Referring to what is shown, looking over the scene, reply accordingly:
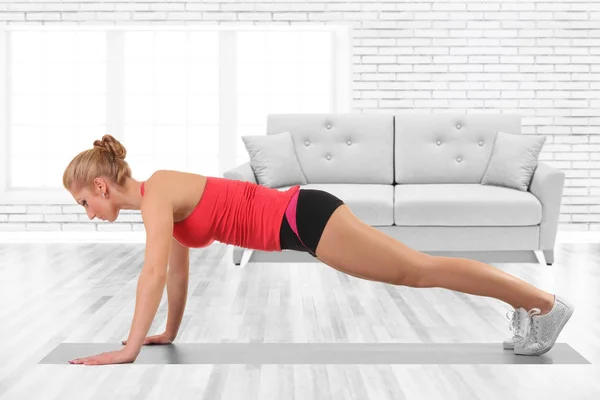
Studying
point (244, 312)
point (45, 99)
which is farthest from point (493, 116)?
point (45, 99)

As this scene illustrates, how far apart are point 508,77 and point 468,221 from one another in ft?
6.78

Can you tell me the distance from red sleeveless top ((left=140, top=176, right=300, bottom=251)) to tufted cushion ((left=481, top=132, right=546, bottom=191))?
276 centimetres

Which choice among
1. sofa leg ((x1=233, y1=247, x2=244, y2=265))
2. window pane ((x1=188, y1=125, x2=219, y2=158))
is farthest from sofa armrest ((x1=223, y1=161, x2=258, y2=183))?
window pane ((x1=188, y1=125, x2=219, y2=158))

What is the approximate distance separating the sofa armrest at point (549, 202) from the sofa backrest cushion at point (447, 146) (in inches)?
22.6

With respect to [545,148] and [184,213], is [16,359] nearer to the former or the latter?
[184,213]

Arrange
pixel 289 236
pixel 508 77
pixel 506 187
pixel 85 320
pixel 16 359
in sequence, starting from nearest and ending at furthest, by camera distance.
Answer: pixel 289 236
pixel 16 359
pixel 85 320
pixel 506 187
pixel 508 77

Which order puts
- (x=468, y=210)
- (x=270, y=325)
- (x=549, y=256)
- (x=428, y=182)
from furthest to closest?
(x=428, y=182) < (x=549, y=256) < (x=468, y=210) < (x=270, y=325)

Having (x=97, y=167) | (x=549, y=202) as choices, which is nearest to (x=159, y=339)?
(x=97, y=167)

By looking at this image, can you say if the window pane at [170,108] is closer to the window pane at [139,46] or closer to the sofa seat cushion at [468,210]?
the window pane at [139,46]

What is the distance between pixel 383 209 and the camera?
454 centimetres

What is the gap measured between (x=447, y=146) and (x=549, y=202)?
85 centimetres

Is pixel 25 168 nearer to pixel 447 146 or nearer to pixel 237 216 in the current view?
pixel 447 146

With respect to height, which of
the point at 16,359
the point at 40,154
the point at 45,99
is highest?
the point at 45,99

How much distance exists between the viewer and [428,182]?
16.9 ft
